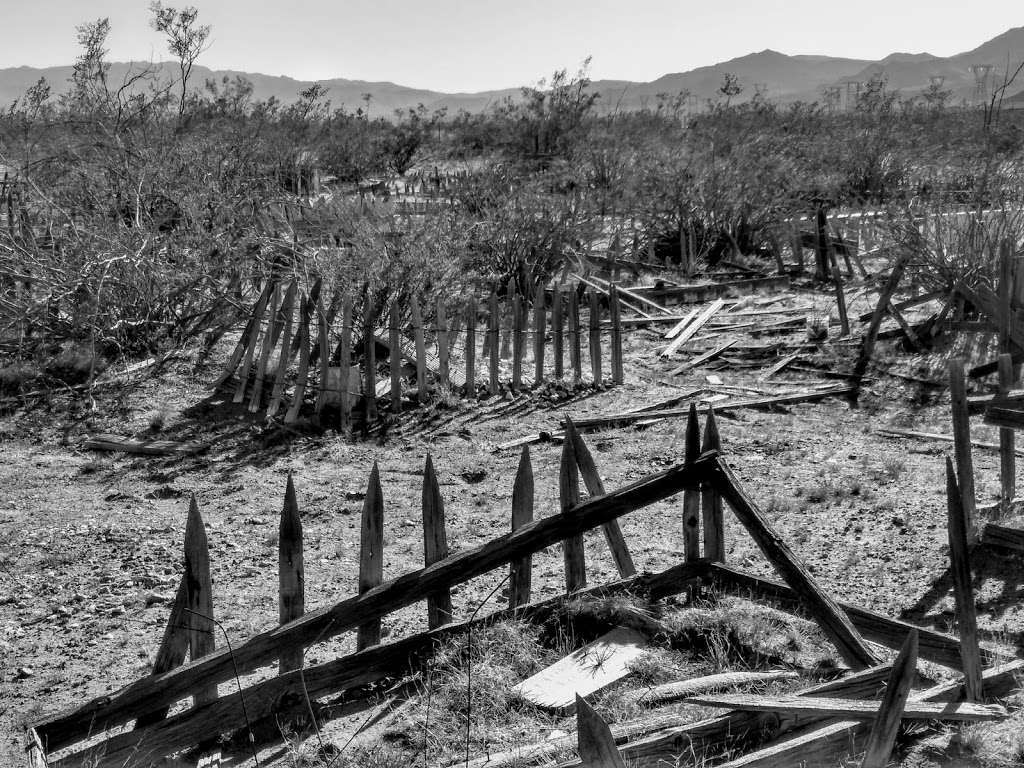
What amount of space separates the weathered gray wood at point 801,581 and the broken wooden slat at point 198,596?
1891 mm

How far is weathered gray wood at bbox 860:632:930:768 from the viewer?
2.23 m

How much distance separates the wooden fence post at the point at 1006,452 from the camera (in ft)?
16.8

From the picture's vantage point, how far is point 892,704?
228 cm

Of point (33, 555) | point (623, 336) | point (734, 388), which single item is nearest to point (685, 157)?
point (623, 336)

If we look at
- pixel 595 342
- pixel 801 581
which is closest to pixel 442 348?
pixel 595 342

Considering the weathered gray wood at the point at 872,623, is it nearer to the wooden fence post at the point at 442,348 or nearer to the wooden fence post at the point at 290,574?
the wooden fence post at the point at 290,574

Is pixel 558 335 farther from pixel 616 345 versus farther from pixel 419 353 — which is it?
pixel 419 353

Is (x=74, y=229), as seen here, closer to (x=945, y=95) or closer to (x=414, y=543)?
(x=414, y=543)

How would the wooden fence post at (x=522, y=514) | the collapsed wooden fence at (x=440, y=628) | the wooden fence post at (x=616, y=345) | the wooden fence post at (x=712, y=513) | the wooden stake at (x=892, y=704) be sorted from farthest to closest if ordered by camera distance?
the wooden fence post at (x=616, y=345) → the wooden fence post at (x=712, y=513) → the wooden fence post at (x=522, y=514) → the collapsed wooden fence at (x=440, y=628) → the wooden stake at (x=892, y=704)

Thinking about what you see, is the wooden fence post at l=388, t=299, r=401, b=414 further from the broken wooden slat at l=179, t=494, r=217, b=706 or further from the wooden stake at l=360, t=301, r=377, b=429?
the broken wooden slat at l=179, t=494, r=217, b=706

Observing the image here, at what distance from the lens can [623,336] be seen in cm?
1008

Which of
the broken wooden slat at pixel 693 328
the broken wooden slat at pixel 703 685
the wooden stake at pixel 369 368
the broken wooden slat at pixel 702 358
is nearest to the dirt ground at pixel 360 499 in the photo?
the broken wooden slat at pixel 702 358

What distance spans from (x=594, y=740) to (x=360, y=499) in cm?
422

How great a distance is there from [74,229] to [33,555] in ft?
14.0
